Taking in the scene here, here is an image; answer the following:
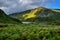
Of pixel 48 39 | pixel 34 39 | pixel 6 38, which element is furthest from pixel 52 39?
pixel 6 38

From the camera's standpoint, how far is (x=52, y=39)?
186 ft

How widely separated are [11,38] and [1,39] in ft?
10.8

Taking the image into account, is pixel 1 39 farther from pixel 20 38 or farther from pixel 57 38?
pixel 57 38

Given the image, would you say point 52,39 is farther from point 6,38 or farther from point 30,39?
point 6,38

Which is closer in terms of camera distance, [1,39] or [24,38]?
[1,39]

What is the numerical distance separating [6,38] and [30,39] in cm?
639

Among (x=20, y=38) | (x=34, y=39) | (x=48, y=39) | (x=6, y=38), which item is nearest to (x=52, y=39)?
(x=48, y=39)

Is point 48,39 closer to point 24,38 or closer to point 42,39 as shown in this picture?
point 42,39

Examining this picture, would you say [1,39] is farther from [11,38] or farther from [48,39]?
[48,39]

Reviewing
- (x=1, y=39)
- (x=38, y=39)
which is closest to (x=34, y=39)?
(x=38, y=39)

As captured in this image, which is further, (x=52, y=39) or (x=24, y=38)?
(x=24, y=38)

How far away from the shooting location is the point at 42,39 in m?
58.9

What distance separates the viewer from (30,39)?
194 feet

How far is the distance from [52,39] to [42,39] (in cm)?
334
